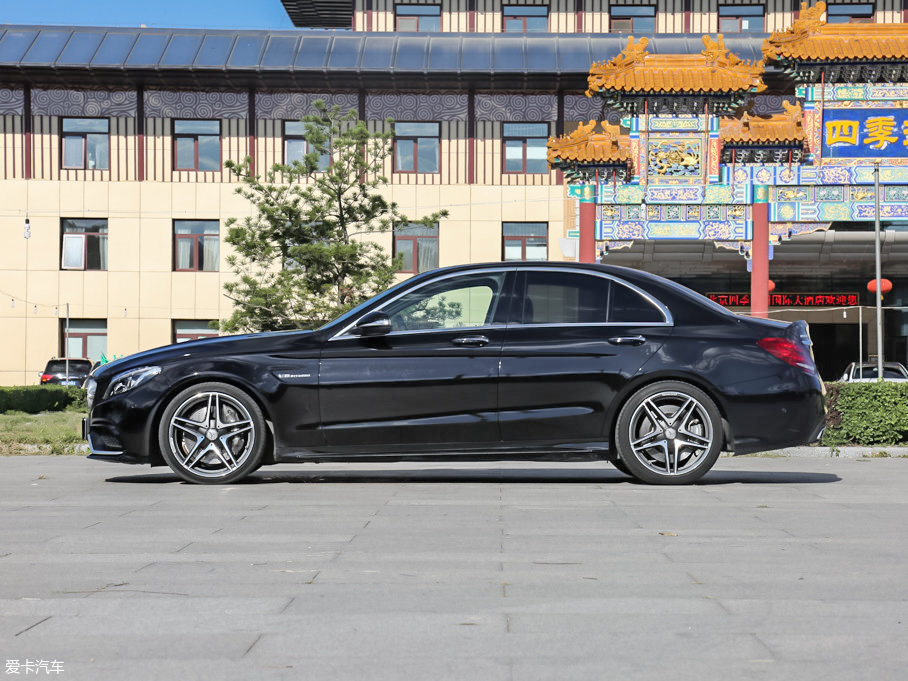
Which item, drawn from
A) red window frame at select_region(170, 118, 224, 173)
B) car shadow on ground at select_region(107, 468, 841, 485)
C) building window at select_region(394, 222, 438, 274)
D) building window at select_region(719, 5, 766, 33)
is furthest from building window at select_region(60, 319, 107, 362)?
car shadow on ground at select_region(107, 468, 841, 485)

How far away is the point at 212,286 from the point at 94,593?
3164 cm

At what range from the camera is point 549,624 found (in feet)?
12.2

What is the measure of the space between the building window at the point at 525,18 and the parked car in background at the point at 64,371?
54.6 ft

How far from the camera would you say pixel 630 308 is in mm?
8336

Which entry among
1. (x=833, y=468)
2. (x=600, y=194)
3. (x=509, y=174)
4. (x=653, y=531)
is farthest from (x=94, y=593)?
(x=509, y=174)

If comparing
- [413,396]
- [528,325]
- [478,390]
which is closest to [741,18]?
[528,325]

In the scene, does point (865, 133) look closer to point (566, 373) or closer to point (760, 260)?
point (760, 260)

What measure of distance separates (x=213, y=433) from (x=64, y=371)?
2715cm

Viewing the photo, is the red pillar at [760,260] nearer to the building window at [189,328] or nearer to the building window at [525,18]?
the building window at [525,18]

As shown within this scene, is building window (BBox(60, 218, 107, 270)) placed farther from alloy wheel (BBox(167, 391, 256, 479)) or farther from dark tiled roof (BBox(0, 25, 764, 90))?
alloy wheel (BBox(167, 391, 256, 479))

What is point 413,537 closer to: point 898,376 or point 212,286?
point 898,376

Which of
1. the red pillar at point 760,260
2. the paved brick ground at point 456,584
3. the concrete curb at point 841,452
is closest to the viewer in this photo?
the paved brick ground at point 456,584

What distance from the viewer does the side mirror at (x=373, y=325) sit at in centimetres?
809

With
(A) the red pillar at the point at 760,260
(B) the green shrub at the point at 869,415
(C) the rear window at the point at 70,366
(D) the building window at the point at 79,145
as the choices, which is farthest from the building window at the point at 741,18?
(B) the green shrub at the point at 869,415
